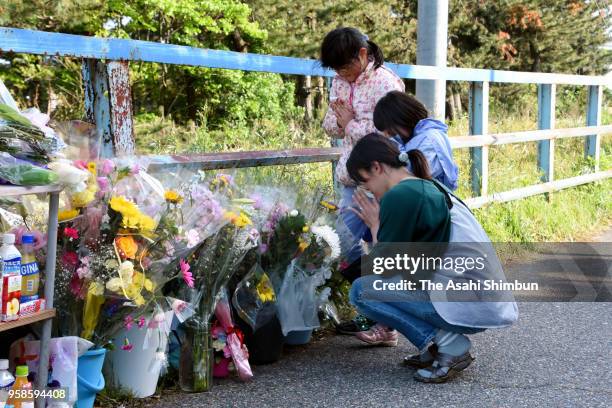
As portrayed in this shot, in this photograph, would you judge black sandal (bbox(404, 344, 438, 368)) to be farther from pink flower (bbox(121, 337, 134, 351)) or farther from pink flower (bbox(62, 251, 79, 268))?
pink flower (bbox(62, 251, 79, 268))

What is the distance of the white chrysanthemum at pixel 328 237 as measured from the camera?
411cm

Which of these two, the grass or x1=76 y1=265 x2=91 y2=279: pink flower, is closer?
x1=76 y1=265 x2=91 y2=279: pink flower

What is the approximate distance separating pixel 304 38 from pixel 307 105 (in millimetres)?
2007

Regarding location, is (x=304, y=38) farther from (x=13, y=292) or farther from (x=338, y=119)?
(x=13, y=292)

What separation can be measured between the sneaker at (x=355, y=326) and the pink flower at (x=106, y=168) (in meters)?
1.86

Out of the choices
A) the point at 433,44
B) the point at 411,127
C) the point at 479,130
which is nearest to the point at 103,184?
the point at 411,127

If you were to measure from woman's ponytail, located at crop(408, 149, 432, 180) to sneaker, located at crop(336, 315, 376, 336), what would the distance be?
1.11 metres

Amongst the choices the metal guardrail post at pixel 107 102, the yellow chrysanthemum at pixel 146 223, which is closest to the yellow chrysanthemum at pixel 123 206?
the yellow chrysanthemum at pixel 146 223

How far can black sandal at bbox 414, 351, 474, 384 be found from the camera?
12.6ft

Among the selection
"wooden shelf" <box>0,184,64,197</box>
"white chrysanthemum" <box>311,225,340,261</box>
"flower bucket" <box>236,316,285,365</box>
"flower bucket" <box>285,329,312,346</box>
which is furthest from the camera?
"flower bucket" <box>285,329,312,346</box>

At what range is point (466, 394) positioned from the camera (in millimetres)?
3676

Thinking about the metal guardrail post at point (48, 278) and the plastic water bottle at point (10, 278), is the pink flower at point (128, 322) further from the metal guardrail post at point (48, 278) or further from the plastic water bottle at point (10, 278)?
the plastic water bottle at point (10, 278)

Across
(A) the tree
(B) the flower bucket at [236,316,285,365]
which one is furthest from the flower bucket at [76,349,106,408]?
(A) the tree

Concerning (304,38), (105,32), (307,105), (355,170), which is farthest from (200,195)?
(304,38)
